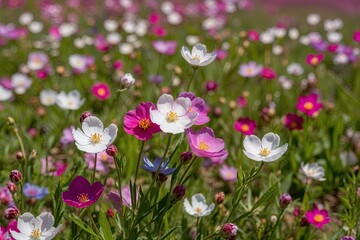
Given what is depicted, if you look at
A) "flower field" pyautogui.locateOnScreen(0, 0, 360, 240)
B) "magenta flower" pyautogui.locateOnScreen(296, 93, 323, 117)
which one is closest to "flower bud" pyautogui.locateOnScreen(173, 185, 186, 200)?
"flower field" pyautogui.locateOnScreen(0, 0, 360, 240)

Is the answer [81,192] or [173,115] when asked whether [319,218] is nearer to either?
[173,115]

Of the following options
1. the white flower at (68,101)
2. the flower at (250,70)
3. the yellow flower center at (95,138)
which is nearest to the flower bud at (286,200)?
the yellow flower center at (95,138)

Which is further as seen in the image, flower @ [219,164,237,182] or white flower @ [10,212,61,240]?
flower @ [219,164,237,182]

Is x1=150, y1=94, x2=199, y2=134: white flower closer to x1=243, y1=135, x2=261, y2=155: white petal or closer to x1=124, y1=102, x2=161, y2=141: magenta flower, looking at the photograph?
x1=124, y1=102, x2=161, y2=141: magenta flower

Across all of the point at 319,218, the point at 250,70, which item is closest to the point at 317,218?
the point at 319,218

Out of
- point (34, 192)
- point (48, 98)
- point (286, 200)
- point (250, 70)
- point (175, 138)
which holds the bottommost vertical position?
point (48, 98)

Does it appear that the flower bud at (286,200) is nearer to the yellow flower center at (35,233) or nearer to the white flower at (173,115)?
the white flower at (173,115)

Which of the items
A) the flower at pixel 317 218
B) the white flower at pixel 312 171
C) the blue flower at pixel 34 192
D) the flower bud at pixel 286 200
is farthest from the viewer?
the white flower at pixel 312 171
